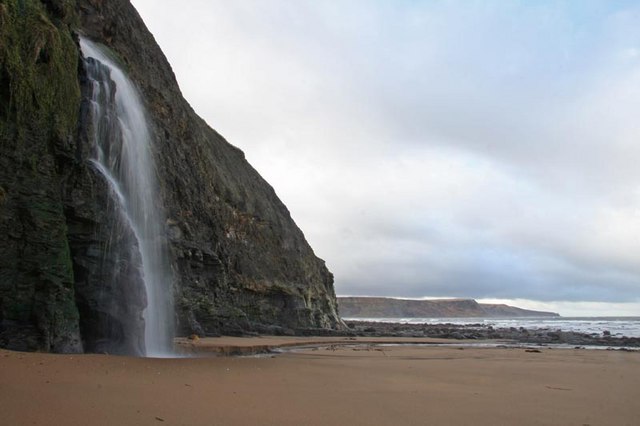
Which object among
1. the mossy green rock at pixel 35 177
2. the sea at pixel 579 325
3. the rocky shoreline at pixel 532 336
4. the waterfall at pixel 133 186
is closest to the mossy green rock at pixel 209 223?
the rocky shoreline at pixel 532 336

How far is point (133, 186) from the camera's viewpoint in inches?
600

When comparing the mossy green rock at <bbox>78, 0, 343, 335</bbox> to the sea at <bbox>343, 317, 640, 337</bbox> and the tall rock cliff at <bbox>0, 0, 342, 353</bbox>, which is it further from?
the sea at <bbox>343, 317, 640, 337</bbox>

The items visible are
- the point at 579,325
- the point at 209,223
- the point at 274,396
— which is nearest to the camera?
the point at 274,396

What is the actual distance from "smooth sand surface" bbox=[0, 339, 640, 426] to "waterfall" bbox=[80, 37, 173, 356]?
13.9ft

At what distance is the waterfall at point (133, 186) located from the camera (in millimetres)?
13641

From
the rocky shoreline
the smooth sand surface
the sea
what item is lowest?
the sea

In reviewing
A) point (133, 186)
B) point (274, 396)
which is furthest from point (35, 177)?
point (274, 396)

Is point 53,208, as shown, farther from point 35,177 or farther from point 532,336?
point 532,336

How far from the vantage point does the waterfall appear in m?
13.6

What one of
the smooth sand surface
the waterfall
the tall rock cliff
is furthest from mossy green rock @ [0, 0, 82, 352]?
the smooth sand surface

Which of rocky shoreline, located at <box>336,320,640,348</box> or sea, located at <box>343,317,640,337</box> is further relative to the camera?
sea, located at <box>343,317,640,337</box>

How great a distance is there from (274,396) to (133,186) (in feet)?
33.0

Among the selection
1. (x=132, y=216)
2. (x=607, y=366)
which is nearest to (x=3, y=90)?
(x=132, y=216)

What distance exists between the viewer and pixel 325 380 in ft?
30.5
